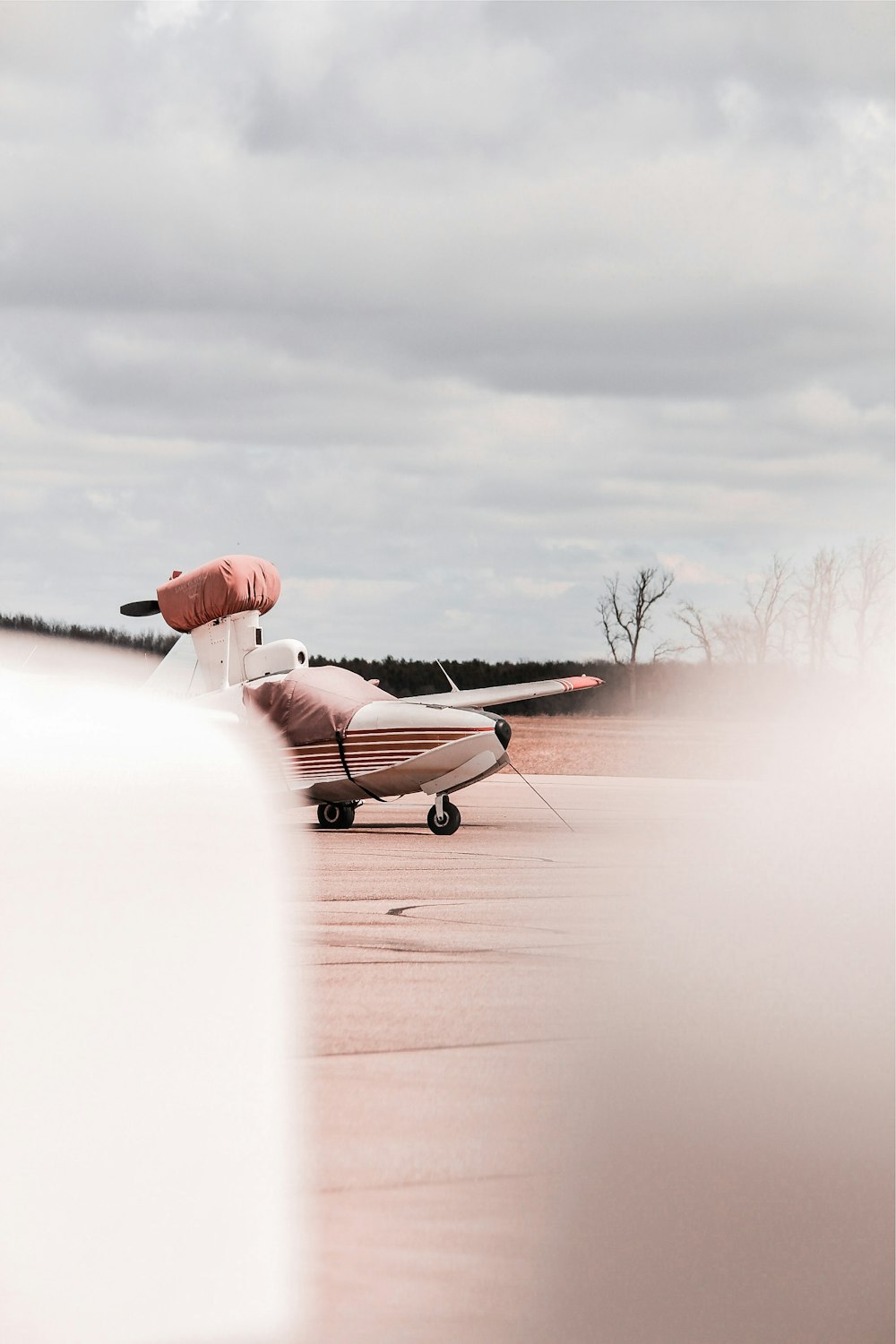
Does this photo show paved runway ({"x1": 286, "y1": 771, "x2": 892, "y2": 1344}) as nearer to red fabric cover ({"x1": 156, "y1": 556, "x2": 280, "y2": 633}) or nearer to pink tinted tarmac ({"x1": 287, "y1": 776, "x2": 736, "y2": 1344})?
pink tinted tarmac ({"x1": 287, "y1": 776, "x2": 736, "y2": 1344})

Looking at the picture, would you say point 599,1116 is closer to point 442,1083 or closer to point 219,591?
point 442,1083

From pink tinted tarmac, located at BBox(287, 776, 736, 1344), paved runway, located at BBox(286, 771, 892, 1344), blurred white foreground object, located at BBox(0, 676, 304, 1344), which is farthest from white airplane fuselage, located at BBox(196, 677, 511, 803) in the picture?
blurred white foreground object, located at BBox(0, 676, 304, 1344)

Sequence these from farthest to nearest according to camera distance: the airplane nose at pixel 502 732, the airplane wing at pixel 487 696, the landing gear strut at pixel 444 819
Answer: the airplane wing at pixel 487 696
the landing gear strut at pixel 444 819
the airplane nose at pixel 502 732

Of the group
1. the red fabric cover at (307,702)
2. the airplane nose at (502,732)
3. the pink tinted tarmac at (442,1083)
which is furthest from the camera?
the red fabric cover at (307,702)

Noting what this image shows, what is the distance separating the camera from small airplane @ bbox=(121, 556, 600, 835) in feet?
45.5

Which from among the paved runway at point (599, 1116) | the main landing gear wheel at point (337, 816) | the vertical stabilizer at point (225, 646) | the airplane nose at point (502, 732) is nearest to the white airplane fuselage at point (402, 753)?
the airplane nose at point (502, 732)

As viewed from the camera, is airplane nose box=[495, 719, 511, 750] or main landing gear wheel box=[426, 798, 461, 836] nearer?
airplane nose box=[495, 719, 511, 750]

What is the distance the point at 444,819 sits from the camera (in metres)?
14.6

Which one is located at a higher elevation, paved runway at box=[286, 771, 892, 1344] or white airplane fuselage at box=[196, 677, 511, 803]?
white airplane fuselage at box=[196, 677, 511, 803]

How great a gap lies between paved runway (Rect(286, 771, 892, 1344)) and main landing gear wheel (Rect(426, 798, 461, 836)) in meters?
5.15

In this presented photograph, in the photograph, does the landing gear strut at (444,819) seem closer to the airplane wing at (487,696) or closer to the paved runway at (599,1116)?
the airplane wing at (487,696)

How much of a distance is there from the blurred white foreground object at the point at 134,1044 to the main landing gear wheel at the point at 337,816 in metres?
7.67

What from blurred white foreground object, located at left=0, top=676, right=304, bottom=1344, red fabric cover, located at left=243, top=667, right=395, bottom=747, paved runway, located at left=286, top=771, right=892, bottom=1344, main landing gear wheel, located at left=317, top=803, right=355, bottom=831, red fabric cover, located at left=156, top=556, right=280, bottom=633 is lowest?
main landing gear wheel, located at left=317, top=803, right=355, bottom=831

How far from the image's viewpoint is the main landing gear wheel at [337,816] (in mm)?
15344
